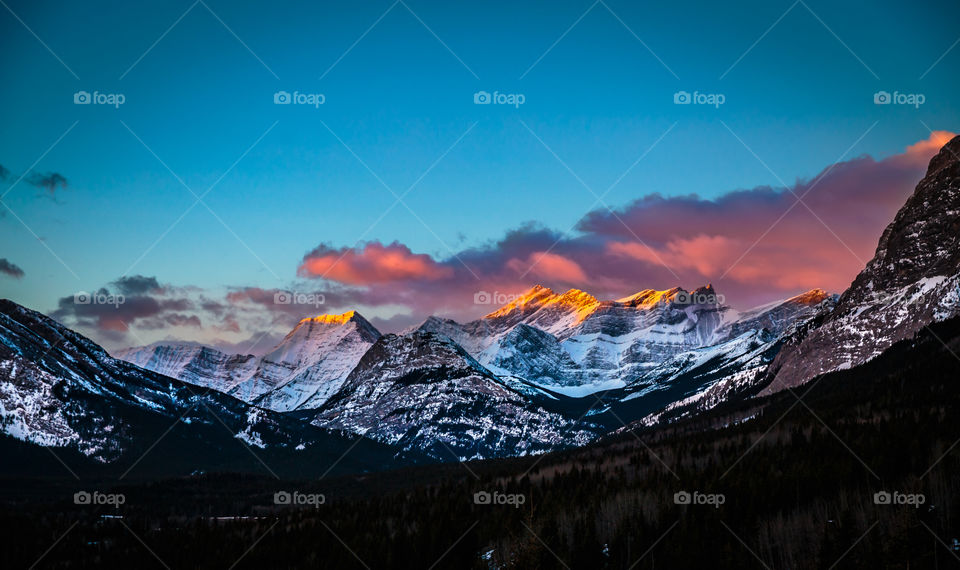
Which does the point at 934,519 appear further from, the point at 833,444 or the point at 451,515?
the point at 451,515

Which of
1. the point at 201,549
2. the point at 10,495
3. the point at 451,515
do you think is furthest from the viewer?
the point at 10,495

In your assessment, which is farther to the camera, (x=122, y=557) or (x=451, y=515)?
(x=122, y=557)

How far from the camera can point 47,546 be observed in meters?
105

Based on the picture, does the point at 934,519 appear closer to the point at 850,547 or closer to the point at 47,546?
the point at 850,547

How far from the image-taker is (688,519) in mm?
47250

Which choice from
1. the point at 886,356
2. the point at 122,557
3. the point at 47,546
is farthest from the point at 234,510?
the point at 886,356

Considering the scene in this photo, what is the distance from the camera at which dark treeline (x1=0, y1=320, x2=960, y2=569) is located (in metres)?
37.3

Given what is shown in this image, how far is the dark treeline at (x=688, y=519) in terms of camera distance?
1470 inches

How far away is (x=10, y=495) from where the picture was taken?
649ft

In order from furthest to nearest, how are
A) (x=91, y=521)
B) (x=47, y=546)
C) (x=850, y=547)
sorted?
(x=91, y=521) < (x=47, y=546) < (x=850, y=547)

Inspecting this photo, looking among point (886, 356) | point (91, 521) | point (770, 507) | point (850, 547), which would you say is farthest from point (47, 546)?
point (886, 356)

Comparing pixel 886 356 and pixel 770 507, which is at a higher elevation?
pixel 886 356

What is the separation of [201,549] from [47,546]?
1426 inches

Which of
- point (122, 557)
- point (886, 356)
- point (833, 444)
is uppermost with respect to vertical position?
point (886, 356)
